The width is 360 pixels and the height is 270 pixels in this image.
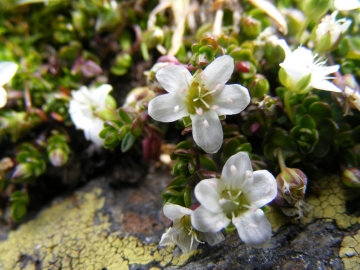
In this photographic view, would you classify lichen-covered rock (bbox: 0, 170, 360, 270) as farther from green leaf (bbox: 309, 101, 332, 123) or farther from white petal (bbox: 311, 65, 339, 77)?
white petal (bbox: 311, 65, 339, 77)

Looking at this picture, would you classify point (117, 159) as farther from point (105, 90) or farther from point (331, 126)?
point (331, 126)

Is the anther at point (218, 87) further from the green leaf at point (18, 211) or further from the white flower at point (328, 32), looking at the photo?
the green leaf at point (18, 211)

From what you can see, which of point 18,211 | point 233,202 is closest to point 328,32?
point 233,202

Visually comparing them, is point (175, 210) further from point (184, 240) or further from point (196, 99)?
point (196, 99)

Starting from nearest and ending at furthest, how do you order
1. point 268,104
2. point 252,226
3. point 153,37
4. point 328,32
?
point 252,226
point 268,104
point 328,32
point 153,37

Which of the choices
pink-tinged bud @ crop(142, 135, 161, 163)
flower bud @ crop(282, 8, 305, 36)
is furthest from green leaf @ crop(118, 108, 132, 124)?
flower bud @ crop(282, 8, 305, 36)

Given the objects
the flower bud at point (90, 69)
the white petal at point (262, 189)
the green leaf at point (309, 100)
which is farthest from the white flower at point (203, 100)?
the flower bud at point (90, 69)
